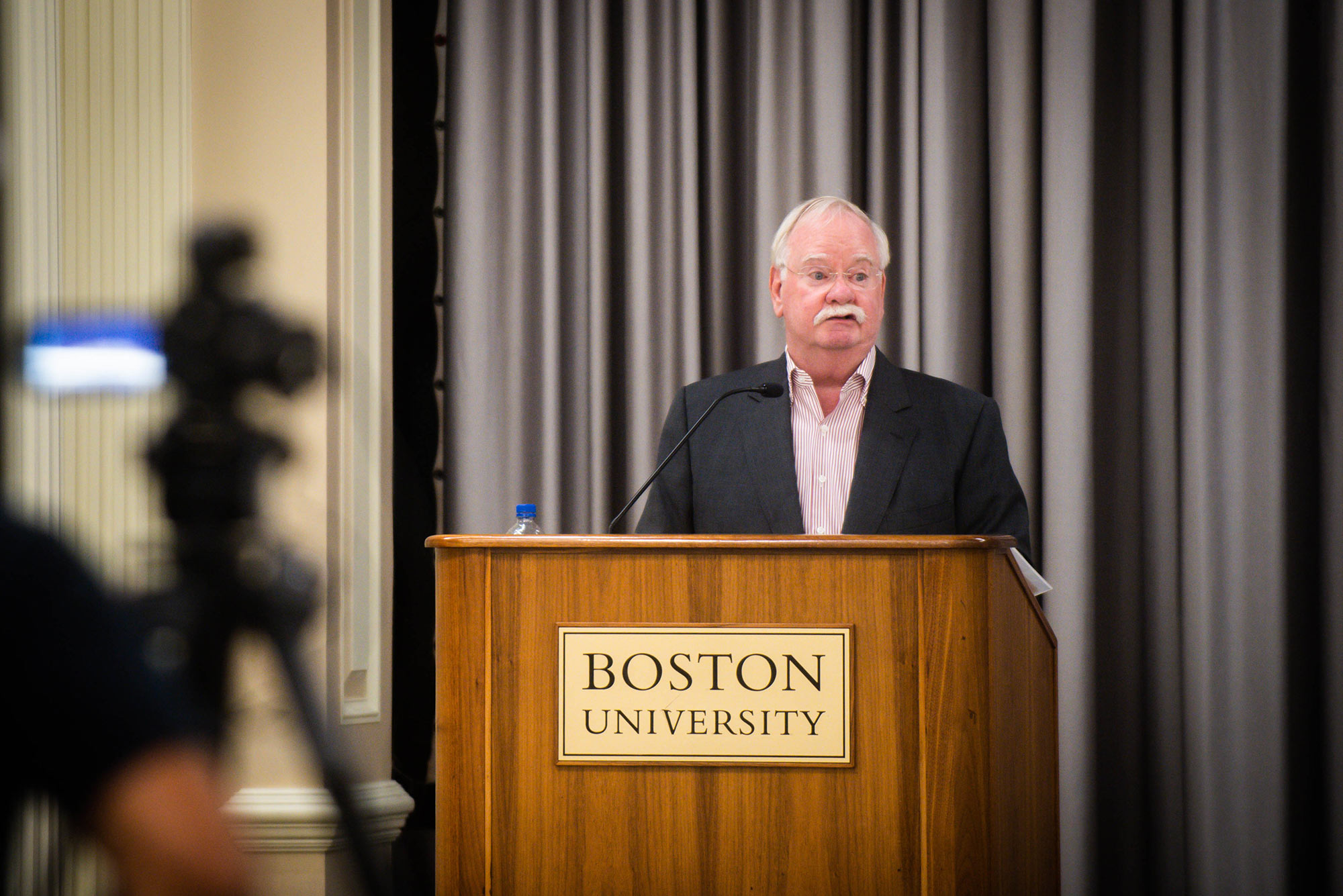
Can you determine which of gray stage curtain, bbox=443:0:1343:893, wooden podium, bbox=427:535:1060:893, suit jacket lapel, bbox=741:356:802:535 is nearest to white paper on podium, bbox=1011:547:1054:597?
wooden podium, bbox=427:535:1060:893

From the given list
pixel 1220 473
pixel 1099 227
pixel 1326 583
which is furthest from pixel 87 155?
pixel 1326 583

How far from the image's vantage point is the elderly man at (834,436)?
2568mm

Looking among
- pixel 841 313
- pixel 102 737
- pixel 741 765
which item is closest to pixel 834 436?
pixel 841 313

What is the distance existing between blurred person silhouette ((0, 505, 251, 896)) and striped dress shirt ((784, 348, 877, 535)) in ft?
7.17

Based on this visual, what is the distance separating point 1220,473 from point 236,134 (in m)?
2.68

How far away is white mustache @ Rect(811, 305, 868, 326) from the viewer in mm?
2752

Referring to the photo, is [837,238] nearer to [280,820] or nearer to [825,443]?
[825,443]

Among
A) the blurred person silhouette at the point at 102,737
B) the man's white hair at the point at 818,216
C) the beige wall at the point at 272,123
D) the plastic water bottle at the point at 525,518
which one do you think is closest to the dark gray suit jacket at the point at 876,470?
the man's white hair at the point at 818,216

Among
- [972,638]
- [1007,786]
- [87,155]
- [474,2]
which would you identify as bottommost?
[1007,786]

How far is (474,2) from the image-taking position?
3453 millimetres

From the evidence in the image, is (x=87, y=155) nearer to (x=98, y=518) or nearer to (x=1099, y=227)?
(x=98, y=518)

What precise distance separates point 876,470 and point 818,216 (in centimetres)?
65

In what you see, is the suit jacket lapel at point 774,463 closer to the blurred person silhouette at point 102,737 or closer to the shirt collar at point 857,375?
the shirt collar at point 857,375

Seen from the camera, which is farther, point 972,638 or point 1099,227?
point 1099,227
